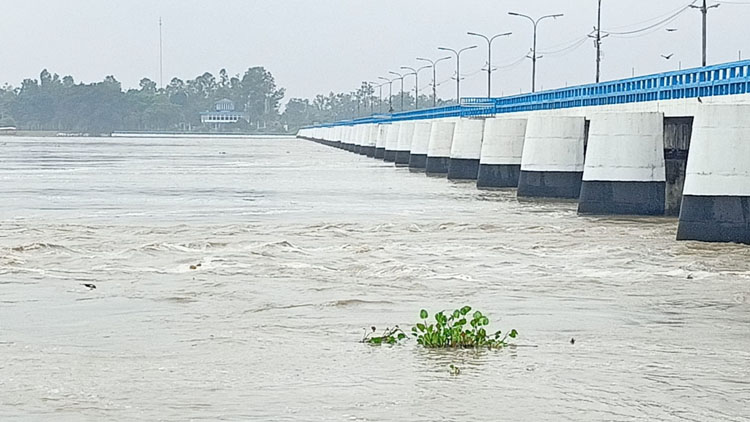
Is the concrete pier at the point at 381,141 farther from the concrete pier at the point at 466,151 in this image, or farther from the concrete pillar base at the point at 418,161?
the concrete pier at the point at 466,151

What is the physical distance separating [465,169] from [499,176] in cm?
1019

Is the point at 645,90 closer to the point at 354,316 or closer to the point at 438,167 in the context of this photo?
the point at 354,316

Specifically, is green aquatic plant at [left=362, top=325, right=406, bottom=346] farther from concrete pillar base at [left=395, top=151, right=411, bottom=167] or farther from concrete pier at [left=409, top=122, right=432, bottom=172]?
concrete pillar base at [left=395, top=151, right=411, bottom=167]

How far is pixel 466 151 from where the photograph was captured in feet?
204

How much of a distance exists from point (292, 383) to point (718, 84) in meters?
20.9

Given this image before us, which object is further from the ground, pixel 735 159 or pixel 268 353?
pixel 735 159

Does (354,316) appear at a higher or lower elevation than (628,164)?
lower

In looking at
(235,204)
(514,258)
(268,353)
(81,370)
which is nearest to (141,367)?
(81,370)

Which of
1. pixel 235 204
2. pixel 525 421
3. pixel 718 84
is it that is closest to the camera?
pixel 525 421

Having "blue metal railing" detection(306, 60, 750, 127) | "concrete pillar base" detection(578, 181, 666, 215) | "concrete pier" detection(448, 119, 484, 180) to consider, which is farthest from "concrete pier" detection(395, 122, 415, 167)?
"concrete pillar base" detection(578, 181, 666, 215)

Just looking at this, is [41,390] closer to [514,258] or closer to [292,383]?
[292,383]

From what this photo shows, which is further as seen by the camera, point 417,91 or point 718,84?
point 417,91

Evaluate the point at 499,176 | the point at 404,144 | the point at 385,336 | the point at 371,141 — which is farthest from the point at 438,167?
the point at 385,336

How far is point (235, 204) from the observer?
129 feet
